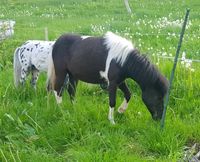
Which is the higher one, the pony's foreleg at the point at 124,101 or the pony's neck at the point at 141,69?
the pony's neck at the point at 141,69

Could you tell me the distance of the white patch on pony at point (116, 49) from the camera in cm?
622

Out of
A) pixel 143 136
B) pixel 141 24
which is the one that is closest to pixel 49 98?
pixel 143 136

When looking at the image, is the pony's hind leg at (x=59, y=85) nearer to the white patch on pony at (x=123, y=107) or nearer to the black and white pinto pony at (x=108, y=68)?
the black and white pinto pony at (x=108, y=68)

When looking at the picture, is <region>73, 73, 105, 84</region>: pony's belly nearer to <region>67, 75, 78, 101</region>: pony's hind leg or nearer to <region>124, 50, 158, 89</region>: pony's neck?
<region>67, 75, 78, 101</region>: pony's hind leg

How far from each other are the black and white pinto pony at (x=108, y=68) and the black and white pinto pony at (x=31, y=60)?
86cm

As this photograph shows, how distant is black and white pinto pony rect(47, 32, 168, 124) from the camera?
6121mm

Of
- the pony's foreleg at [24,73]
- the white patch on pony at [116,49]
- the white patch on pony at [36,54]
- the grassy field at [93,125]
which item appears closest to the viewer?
the grassy field at [93,125]

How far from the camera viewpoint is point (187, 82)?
7309 mm

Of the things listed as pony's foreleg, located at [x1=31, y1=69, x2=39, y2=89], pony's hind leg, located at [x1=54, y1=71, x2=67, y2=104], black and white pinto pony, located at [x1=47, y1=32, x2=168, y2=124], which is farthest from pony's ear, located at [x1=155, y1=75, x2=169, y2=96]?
pony's foreleg, located at [x1=31, y1=69, x2=39, y2=89]

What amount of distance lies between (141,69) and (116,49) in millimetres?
514

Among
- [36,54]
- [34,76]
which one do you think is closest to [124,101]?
[36,54]

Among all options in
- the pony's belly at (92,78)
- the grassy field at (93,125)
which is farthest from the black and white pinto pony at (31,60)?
the pony's belly at (92,78)

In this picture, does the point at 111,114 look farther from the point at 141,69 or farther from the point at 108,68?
the point at 141,69

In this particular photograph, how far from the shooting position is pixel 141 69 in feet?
20.1
